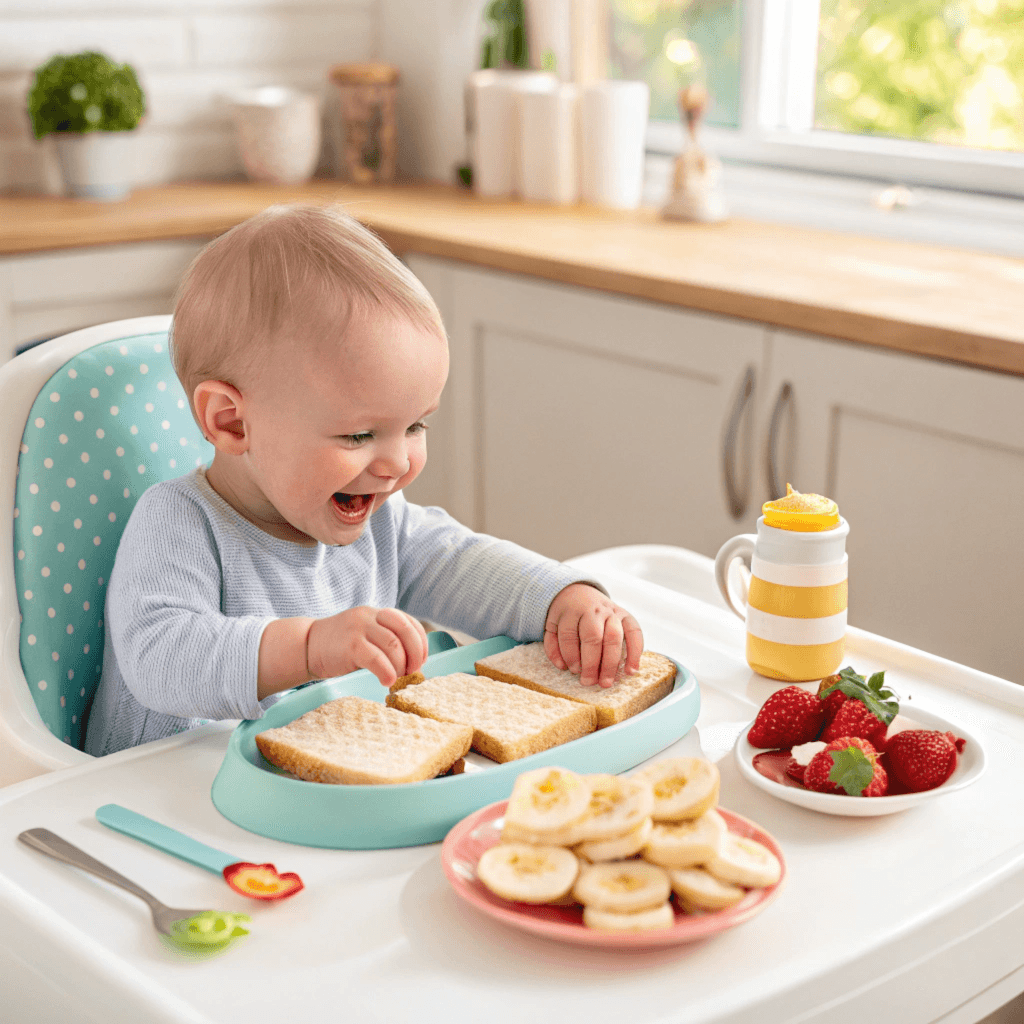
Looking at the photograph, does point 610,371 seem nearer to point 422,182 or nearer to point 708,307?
point 708,307

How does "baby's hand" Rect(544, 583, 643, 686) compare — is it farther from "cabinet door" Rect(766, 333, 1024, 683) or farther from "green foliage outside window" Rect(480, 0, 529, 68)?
"green foliage outside window" Rect(480, 0, 529, 68)

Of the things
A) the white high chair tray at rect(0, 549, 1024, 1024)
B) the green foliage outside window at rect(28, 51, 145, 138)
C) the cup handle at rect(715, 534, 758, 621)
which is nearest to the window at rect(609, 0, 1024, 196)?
the green foliage outside window at rect(28, 51, 145, 138)

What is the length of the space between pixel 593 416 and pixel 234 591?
1202mm

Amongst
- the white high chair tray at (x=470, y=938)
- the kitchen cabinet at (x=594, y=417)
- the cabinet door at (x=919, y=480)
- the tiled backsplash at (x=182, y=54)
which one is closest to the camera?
the white high chair tray at (x=470, y=938)

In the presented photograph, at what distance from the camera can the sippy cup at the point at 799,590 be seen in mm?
1008

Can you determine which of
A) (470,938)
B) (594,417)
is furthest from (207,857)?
(594,417)

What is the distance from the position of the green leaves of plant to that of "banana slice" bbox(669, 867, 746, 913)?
23 cm

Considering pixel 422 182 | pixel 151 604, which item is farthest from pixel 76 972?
pixel 422 182

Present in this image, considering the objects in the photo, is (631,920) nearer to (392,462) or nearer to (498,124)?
(392,462)

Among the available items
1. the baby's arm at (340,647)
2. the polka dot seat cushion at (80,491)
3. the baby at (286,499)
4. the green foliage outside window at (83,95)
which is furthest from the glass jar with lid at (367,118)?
the baby's arm at (340,647)

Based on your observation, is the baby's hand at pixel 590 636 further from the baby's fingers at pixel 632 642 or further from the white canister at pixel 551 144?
the white canister at pixel 551 144

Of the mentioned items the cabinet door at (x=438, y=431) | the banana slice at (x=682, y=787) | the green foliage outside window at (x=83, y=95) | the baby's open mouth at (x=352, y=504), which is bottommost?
the cabinet door at (x=438, y=431)

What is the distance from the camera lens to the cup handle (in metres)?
1.11

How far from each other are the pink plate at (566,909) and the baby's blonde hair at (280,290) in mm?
427
